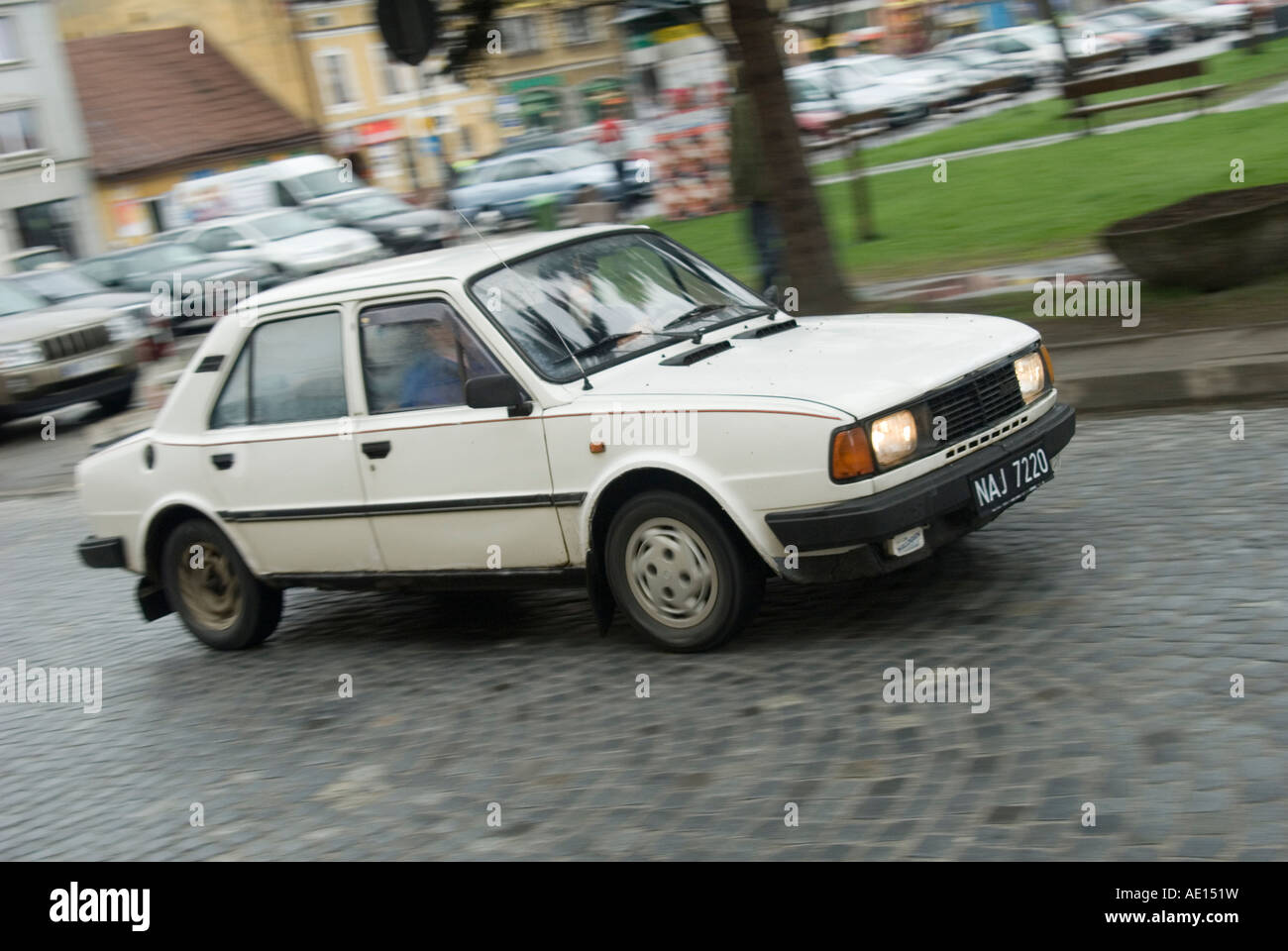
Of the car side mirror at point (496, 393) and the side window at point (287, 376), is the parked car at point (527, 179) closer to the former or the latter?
the side window at point (287, 376)

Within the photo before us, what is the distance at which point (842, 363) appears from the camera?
5.93 meters

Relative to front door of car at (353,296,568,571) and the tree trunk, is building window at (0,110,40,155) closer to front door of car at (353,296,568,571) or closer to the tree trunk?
the tree trunk

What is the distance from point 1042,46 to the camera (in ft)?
144

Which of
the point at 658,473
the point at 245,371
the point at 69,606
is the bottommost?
the point at 69,606

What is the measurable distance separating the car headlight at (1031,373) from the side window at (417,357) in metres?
2.07

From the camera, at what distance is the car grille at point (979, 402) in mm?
5762

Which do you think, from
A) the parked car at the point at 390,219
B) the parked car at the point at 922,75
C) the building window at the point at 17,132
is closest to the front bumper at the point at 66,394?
the parked car at the point at 390,219

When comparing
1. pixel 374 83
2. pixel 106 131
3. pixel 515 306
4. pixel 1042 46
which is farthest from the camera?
pixel 374 83

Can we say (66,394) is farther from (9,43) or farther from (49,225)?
(9,43)

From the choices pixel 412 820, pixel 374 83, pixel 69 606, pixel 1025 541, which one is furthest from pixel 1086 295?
pixel 374 83

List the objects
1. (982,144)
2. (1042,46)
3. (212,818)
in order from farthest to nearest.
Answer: (1042,46), (982,144), (212,818)

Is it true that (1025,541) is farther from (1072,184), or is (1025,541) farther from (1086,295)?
(1072,184)

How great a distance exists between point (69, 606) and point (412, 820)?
16.8 ft

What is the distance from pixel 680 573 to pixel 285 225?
23.5 meters
